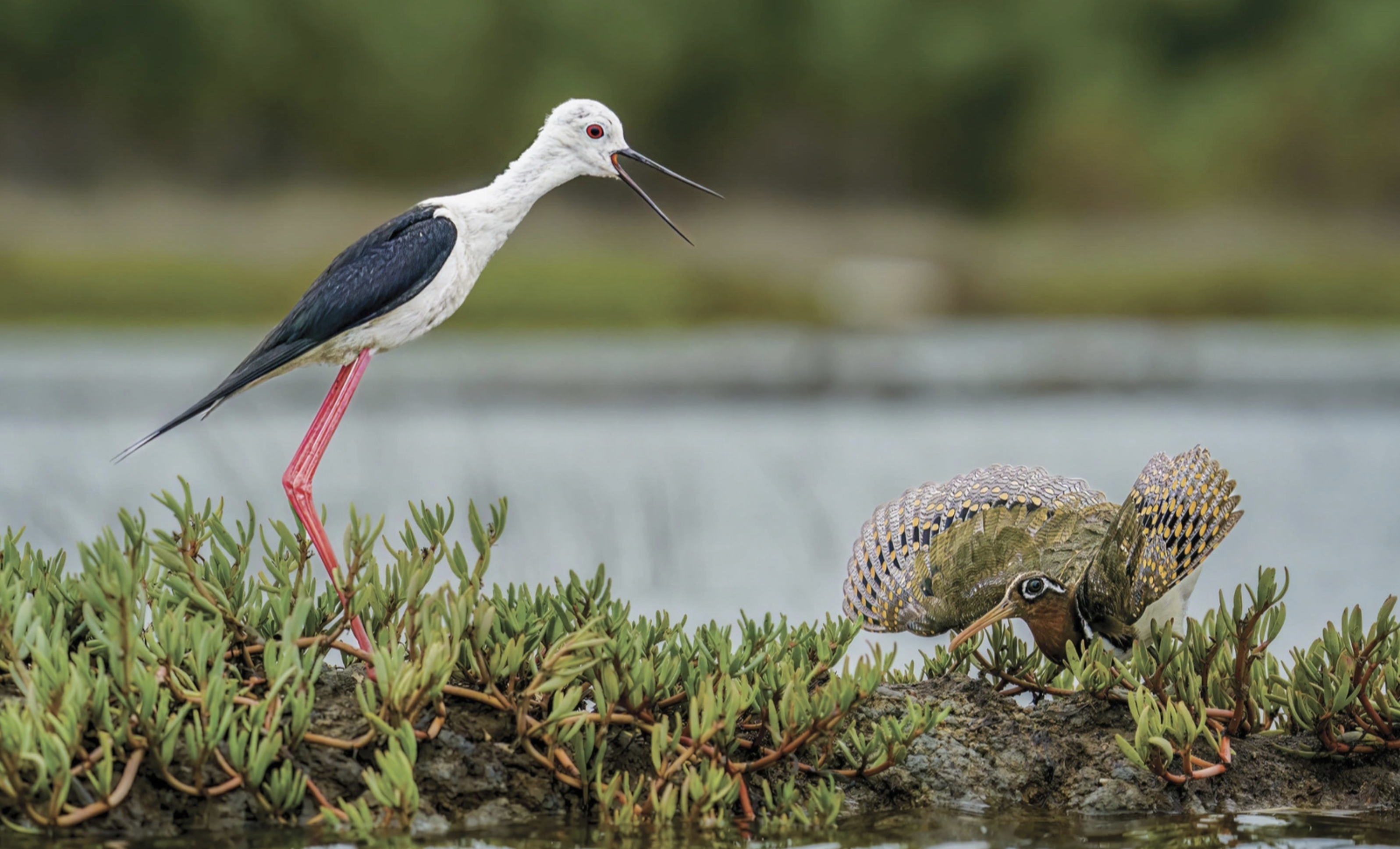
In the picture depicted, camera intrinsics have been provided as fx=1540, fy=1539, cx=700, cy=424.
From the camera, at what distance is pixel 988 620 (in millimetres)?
3467

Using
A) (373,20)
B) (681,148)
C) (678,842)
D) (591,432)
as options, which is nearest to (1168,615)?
(678,842)

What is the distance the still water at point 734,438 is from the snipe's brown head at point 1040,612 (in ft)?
6.40

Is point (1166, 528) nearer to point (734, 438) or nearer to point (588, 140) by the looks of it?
point (588, 140)

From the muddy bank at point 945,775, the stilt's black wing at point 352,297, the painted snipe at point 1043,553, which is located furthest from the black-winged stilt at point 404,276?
the painted snipe at point 1043,553

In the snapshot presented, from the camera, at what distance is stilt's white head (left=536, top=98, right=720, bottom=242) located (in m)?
3.35

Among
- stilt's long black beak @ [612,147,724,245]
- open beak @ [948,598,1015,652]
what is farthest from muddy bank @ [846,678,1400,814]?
stilt's long black beak @ [612,147,724,245]

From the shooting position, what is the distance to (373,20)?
2431 cm

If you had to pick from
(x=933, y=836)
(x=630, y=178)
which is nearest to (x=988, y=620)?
(x=933, y=836)

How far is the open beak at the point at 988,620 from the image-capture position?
3449 millimetres

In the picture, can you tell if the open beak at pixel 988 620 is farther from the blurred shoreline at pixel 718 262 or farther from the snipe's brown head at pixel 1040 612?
the blurred shoreline at pixel 718 262

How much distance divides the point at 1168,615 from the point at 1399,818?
640 millimetres

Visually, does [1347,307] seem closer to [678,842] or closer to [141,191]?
[141,191]

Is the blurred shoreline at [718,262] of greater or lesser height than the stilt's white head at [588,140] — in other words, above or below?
above

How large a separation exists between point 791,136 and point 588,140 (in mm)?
21038
